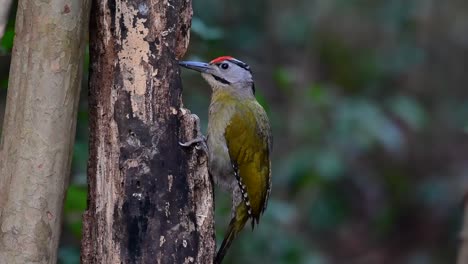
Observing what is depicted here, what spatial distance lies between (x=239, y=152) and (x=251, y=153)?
2.6 inches

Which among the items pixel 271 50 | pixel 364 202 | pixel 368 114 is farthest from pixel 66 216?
pixel 364 202

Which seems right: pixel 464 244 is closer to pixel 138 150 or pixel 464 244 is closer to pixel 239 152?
pixel 239 152

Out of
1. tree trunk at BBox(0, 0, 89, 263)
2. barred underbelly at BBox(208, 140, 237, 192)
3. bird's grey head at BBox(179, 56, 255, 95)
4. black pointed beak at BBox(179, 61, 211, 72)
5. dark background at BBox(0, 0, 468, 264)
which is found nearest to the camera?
tree trunk at BBox(0, 0, 89, 263)

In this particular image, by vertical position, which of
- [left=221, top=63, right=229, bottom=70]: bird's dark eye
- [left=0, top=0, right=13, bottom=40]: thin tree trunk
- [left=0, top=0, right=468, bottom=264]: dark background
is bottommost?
[left=0, top=0, right=468, bottom=264]: dark background

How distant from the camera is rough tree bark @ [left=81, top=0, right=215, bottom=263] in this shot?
165 inches

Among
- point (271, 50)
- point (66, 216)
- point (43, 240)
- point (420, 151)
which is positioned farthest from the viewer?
point (420, 151)

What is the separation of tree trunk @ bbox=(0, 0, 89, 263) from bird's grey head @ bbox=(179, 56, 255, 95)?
67.9 inches

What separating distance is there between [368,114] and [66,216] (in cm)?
317

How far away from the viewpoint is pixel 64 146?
415 centimetres

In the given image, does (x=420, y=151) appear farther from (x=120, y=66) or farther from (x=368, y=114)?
(x=120, y=66)

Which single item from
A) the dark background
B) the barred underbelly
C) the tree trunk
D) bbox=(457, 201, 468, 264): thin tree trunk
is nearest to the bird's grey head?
the barred underbelly

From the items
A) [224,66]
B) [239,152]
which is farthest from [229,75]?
[239,152]

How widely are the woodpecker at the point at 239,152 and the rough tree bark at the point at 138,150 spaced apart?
0.85 m

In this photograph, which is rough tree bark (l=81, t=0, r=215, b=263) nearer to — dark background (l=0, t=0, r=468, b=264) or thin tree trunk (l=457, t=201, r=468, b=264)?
thin tree trunk (l=457, t=201, r=468, b=264)
